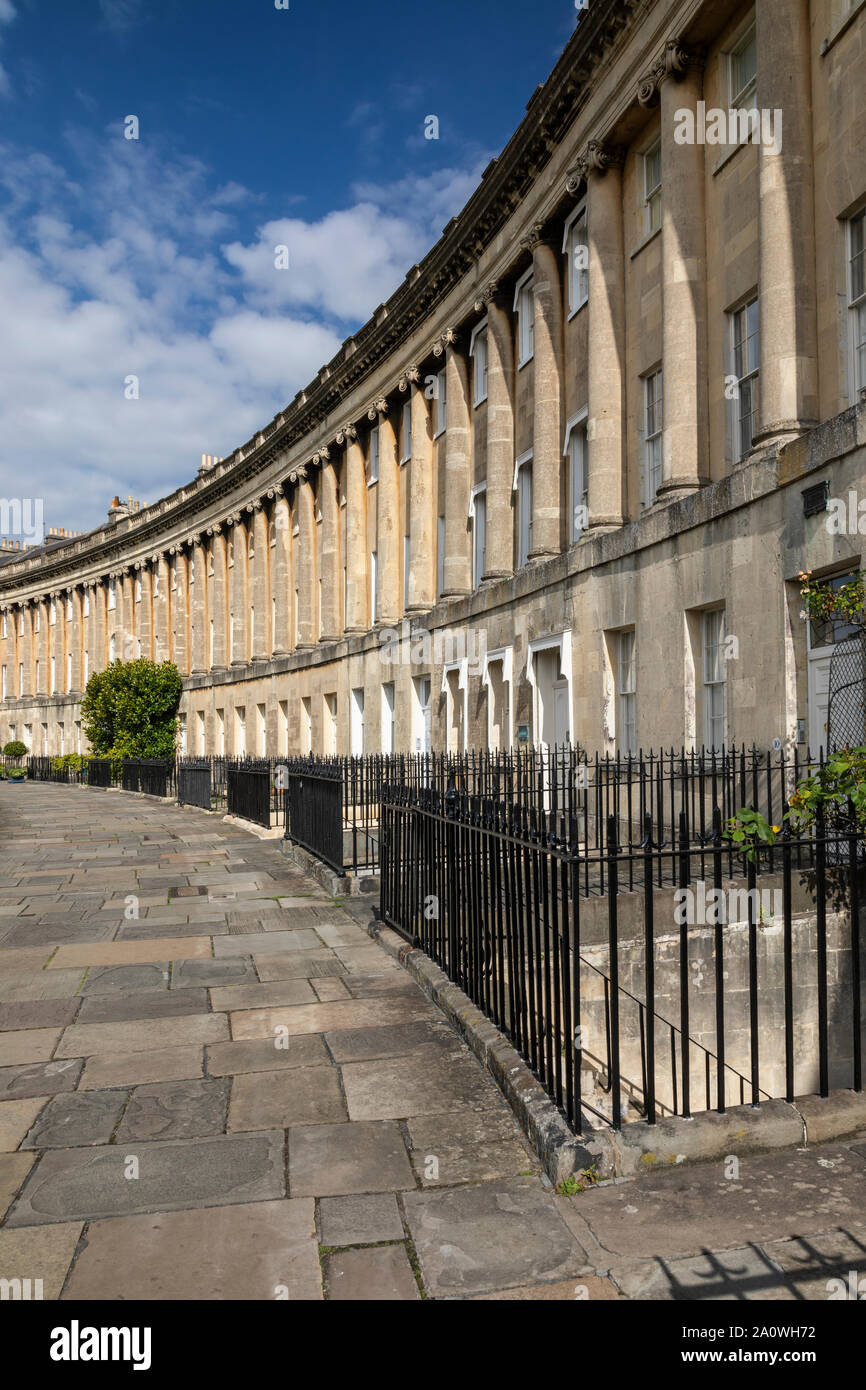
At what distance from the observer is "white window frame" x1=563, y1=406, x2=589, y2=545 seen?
688 inches

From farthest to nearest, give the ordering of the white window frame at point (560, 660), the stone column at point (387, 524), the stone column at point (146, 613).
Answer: the stone column at point (146, 613)
the stone column at point (387, 524)
the white window frame at point (560, 660)

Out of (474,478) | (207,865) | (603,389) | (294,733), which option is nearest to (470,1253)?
(207,865)

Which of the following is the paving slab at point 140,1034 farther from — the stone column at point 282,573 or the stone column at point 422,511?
the stone column at point 282,573

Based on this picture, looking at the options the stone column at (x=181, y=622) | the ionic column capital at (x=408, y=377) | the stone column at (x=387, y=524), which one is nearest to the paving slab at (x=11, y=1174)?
the ionic column capital at (x=408, y=377)

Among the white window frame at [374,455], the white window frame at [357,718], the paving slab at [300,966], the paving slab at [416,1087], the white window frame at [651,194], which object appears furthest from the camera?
the white window frame at [357,718]

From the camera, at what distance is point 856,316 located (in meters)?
10.5

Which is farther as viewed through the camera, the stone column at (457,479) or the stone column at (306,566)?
the stone column at (306,566)

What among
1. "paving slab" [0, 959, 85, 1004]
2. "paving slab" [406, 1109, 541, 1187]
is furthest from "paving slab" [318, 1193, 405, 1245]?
"paving slab" [0, 959, 85, 1004]

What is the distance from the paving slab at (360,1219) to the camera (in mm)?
3629

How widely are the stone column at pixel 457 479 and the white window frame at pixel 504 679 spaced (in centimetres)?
286

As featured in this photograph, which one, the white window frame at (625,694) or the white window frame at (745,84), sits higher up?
the white window frame at (745,84)

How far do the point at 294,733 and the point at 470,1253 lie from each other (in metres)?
32.1

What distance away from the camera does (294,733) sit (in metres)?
35.2

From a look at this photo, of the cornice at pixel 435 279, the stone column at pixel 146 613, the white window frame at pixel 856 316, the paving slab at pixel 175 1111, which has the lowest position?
the paving slab at pixel 175 1111
